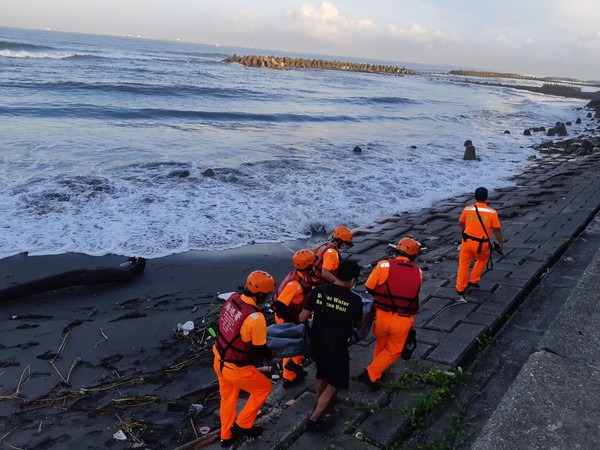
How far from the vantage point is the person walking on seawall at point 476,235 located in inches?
229

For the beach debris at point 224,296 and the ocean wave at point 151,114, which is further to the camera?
the ocean wave at point 151,114

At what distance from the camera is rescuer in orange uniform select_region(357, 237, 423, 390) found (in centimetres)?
412

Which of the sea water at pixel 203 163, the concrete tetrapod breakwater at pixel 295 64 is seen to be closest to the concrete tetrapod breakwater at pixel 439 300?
the sea water at pixel 203 163

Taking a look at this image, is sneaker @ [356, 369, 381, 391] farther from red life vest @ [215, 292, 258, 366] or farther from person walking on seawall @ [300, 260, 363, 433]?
red life vest @ [215, 292, 258, 366]

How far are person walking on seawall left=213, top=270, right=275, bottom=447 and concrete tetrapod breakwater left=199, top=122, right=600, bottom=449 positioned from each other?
0.85ft

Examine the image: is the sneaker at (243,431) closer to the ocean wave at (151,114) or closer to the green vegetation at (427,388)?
the green vegetation at (427,388)

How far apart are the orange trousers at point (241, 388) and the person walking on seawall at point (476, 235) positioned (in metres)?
3.11

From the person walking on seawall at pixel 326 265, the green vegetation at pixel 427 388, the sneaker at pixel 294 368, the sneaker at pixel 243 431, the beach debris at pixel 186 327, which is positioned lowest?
the beach debris at pixel 186 327

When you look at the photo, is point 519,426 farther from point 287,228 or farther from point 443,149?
point 443,149

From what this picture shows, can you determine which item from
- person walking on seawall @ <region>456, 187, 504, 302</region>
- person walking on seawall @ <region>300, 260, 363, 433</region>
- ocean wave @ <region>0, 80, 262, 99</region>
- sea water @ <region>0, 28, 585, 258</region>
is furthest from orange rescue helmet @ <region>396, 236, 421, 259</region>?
ocean wave @ <region>0, 80, 262, 99</region>

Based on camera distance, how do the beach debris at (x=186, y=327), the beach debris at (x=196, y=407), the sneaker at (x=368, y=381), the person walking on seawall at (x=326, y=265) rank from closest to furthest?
the sneaker at (x=368, y=381), the beach debris at (x=196, y=407), the person walking on seawall at (x=326, y=265), the beach debris at (x=186, y=327)

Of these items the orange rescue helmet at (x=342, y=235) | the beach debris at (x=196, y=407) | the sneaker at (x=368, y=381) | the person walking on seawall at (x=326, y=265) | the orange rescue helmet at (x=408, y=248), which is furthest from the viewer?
the orange rescue helmet at (x=342, y=235)

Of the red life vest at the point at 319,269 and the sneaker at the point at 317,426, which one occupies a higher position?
the red life vest at the point at 319,269

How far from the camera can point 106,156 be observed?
14.7 meters
